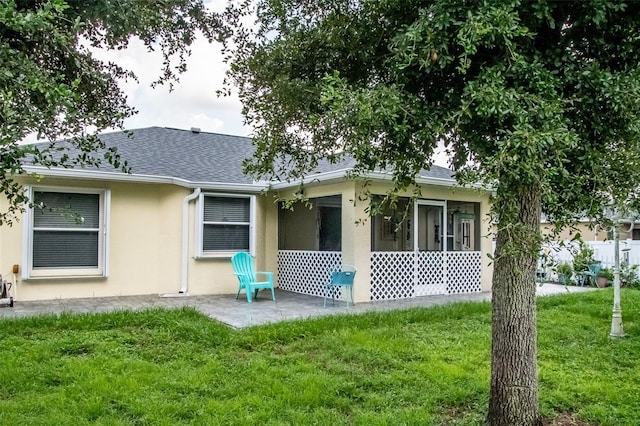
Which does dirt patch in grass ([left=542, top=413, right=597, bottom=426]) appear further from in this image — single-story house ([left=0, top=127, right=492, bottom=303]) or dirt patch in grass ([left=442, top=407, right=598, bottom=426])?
single-story house ([left=0, top=127, right=492, bottom=303])

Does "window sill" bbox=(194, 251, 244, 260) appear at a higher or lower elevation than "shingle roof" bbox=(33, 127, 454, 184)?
lower

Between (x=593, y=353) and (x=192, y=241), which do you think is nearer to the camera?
(x=593, y=353)

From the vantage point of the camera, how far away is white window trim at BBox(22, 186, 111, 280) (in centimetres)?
877

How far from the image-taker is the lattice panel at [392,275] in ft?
32.7

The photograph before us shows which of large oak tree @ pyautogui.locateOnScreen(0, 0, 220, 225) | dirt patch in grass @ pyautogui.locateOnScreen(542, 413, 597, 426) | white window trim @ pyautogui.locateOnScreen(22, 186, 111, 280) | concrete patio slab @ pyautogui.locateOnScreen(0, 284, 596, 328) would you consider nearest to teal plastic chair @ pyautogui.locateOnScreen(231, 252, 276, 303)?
concrete patio slab @ pyautogui.locateOnScreen(0, 284, 596, 328)

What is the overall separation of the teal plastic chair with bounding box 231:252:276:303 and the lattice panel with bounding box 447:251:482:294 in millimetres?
4098

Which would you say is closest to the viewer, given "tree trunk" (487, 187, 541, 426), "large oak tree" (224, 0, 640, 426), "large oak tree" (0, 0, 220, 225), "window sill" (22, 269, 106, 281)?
"large oak tree" (0, 0, 220, 225)

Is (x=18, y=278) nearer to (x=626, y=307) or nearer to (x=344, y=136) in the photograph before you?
(x=344, y=136)

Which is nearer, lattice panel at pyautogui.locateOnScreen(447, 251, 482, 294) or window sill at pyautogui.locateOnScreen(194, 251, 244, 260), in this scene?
window sill at pyautogui.locateOnScreen(194, 251, 244, 260)

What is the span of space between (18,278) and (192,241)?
321 cm

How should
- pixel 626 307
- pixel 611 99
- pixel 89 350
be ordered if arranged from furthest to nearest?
1. pixel 626 307
2. pixel 89 350
3. pixel 611 99

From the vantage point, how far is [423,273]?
10734mm

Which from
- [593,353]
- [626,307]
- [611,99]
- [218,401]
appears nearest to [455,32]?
[611,99]

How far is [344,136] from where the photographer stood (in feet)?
12.4
